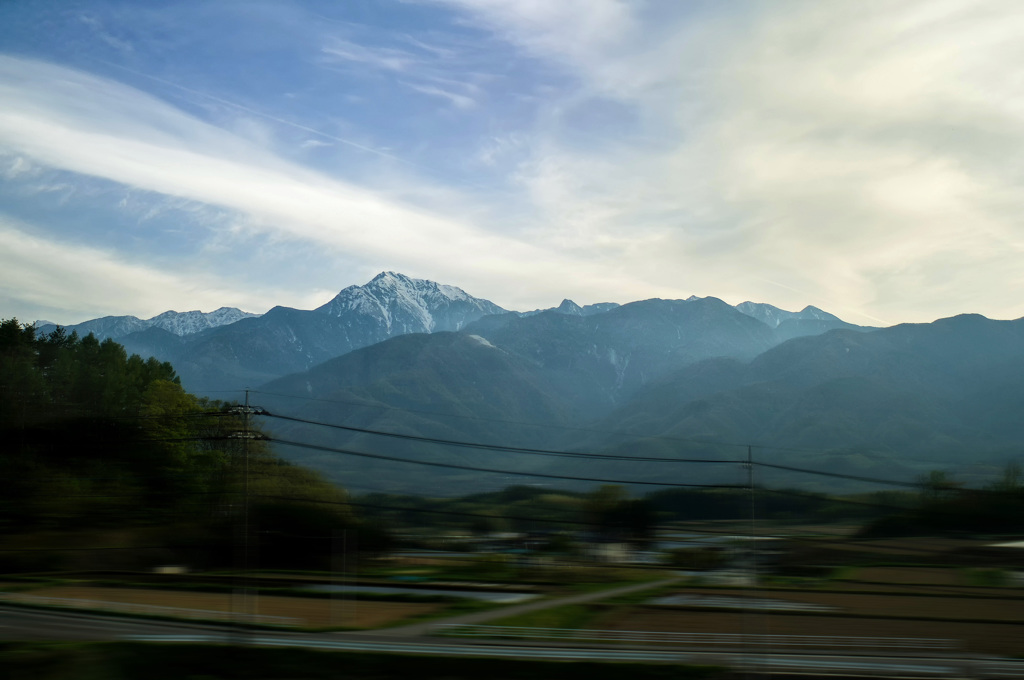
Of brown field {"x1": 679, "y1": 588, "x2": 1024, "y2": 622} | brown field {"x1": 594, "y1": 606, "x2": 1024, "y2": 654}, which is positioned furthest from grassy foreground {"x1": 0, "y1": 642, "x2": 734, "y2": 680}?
brown field {"x1": 679, "y1": 588, "x2": 1024, "y2": 622}

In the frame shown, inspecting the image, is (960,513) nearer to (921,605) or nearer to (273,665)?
(921,605)

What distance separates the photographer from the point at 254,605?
146 ft

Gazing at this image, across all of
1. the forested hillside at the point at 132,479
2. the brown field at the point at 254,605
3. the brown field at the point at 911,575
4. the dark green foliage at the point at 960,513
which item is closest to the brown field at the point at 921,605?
the brown field at the point at 911,575

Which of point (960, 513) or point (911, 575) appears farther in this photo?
point (911, 575)

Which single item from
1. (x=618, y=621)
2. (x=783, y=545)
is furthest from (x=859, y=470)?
(x=618, y=621)

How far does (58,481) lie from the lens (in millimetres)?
73438

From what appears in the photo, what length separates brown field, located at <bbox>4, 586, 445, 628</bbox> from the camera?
45.5 m

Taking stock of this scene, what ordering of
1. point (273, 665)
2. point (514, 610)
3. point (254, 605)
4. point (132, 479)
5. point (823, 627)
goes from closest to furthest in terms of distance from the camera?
point (273, 665), point (254, 605), point (823, 627), point (514, 610), point (132, 479)

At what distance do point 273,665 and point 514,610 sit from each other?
28683 millimetres

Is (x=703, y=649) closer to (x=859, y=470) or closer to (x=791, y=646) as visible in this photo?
(x=791, y=646)

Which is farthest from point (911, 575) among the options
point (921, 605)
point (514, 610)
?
point (514, 610)

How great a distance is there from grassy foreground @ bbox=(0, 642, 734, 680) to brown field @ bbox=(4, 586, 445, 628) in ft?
47.3

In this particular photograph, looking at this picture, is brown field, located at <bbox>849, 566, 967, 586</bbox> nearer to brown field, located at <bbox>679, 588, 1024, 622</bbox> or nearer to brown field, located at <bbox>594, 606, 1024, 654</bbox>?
brown field, located at <bbox>679, 588, 1024, 622</bbox>

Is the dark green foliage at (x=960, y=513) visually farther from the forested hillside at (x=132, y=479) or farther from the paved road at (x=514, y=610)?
the forested hillside at (x=132, y=479)
